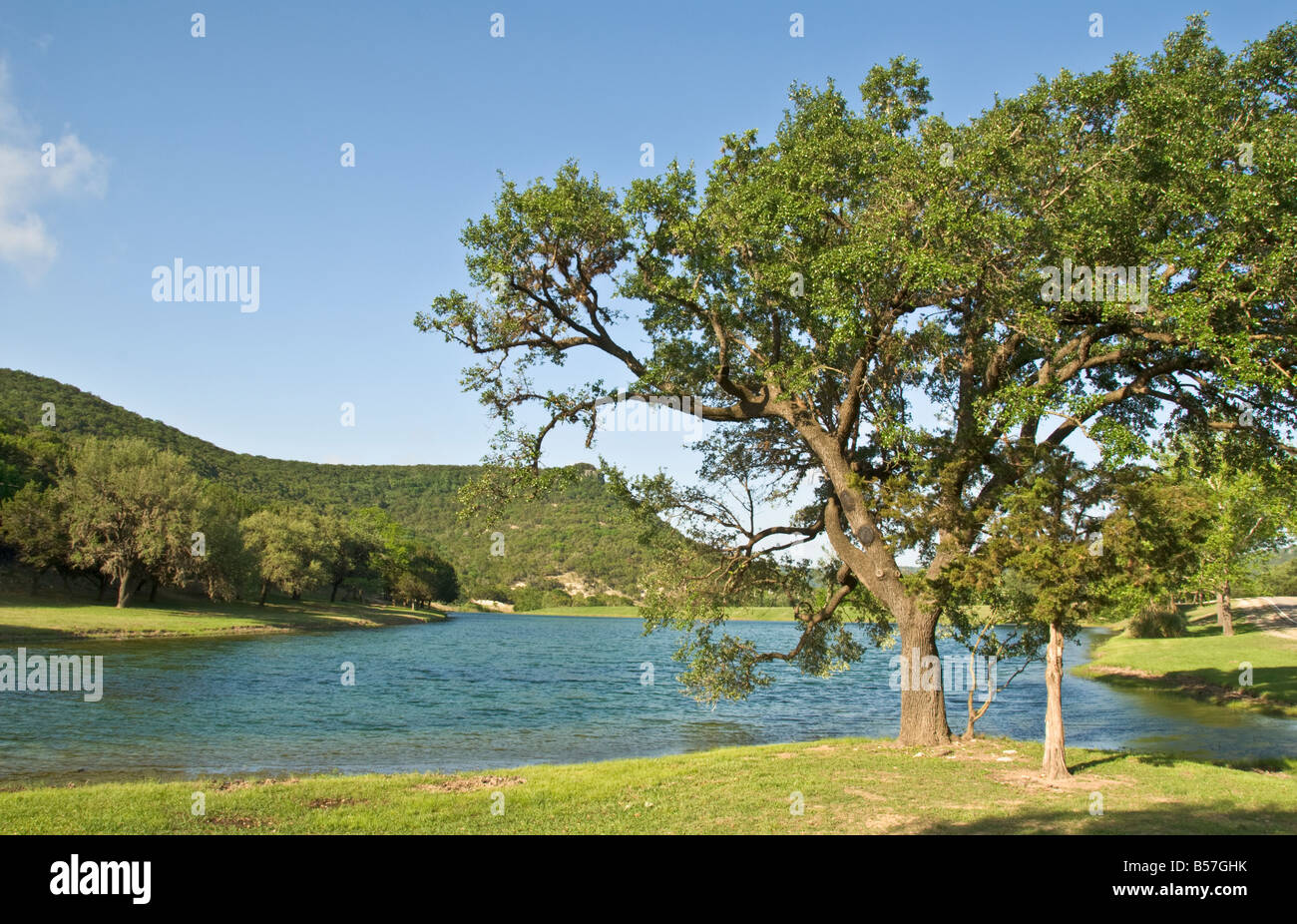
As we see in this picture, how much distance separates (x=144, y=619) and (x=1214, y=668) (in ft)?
221

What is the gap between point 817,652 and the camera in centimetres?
2166

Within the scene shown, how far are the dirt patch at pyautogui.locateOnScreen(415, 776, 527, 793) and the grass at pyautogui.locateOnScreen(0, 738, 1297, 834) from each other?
0.12ft

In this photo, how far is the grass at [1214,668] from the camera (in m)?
32.4

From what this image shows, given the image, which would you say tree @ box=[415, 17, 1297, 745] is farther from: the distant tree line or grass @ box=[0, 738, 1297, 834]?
the distant tree line

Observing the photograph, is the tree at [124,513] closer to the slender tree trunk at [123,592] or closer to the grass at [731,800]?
the slender tree trunk at [123,592]

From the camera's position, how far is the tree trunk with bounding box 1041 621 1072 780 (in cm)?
1412

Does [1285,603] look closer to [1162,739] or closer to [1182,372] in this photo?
[1162,739]

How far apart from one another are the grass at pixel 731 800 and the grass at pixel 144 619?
4095cm

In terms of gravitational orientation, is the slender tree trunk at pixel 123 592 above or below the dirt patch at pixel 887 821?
below

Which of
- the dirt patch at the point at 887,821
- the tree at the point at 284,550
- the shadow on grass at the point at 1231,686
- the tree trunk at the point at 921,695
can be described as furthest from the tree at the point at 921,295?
the tree at the point at 284,550

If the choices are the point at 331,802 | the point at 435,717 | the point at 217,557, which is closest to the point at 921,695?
the point at 331,802

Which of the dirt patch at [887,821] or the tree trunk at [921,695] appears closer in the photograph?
the dirt patch at [887,821]

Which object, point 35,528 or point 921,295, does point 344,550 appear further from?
point 921,295
